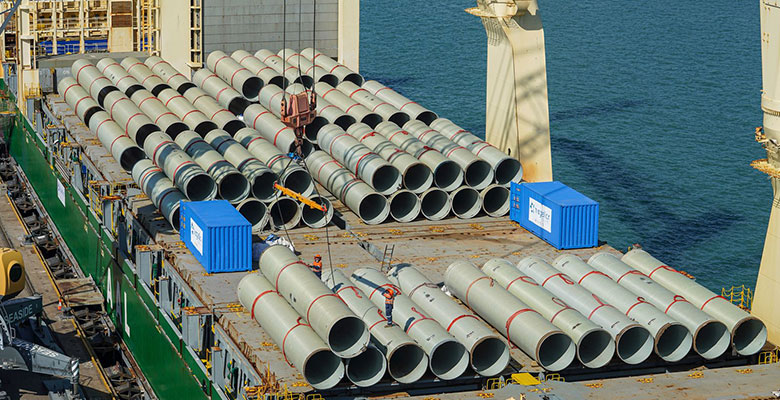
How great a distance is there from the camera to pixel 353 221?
1588 inches

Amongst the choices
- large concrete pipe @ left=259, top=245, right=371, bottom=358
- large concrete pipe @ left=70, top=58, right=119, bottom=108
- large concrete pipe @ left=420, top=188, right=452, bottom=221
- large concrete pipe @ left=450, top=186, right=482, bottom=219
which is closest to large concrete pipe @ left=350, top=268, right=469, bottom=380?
large concrete pipe @ left=259, top=245, right=371, bottom=358

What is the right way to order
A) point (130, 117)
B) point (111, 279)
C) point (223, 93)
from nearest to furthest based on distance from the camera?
point (111, 279) < point (130, 117) < point (223, 93)

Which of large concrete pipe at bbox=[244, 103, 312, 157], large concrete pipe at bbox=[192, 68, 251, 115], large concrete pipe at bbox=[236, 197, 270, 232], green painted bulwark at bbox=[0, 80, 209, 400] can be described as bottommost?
green painted bulwark at bbox=[0, 80, 209, 400]

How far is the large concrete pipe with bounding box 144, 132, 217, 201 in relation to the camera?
3962 centimetres

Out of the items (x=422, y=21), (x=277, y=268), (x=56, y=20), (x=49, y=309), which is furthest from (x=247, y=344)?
(x=422, y=21)

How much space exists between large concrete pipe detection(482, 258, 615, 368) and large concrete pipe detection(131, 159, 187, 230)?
1237cm

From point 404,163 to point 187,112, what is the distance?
11583 millimetres

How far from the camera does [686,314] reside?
98.8 ft

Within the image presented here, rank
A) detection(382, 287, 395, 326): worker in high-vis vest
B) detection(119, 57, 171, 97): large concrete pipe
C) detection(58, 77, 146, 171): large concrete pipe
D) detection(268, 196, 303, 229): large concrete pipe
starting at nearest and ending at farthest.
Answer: detection(382, 287, 395, 326): worker in high-vis vest → detection(268, 196, 303, 229): large concrete pipe → detection(58, 77, 146, 171): large concrete pipe → detection(119, 57, 171, 97): large concrete pipe

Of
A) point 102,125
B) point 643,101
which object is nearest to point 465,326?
point 102,125

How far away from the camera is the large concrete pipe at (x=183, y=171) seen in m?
39.6

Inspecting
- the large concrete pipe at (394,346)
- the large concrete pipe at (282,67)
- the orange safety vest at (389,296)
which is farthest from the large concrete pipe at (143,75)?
the orange safety vest at (389,296)

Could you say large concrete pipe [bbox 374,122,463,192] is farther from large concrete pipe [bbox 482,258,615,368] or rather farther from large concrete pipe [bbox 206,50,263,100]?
large concrete pipe [bbox 206,50,263,100]

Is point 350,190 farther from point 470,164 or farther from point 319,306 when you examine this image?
point 319,306
